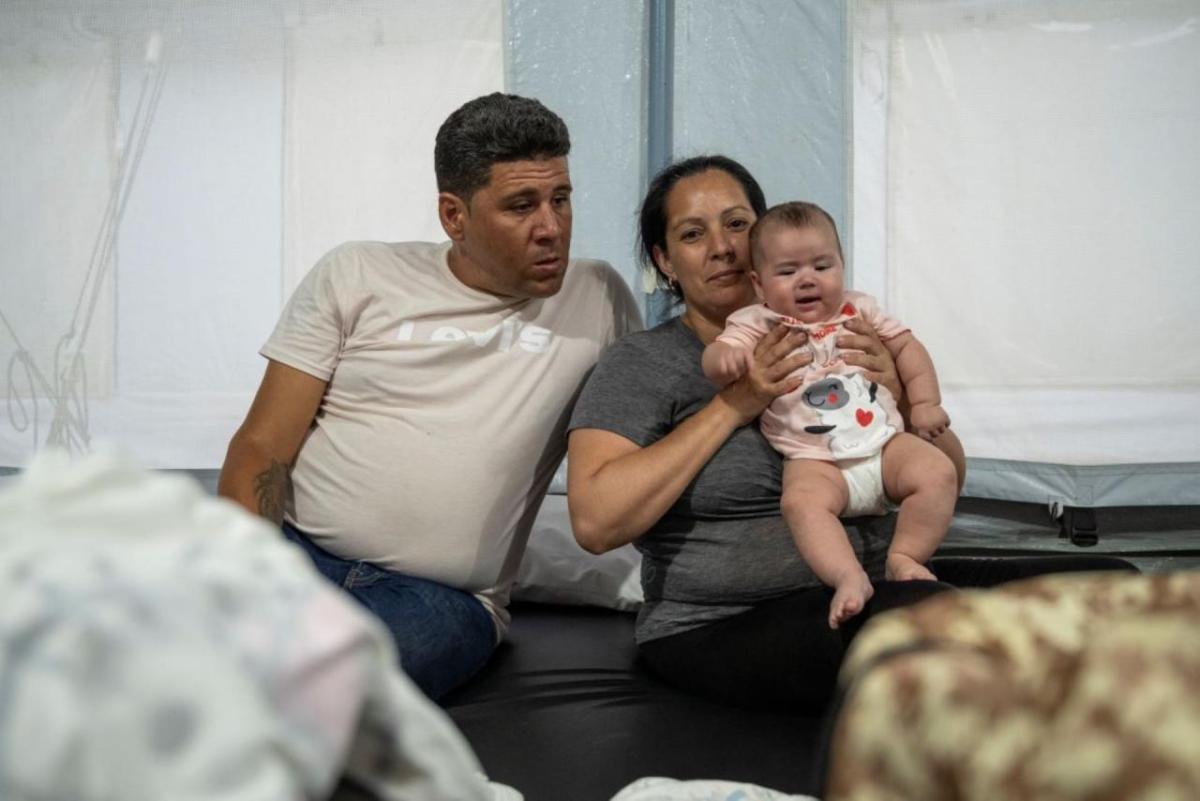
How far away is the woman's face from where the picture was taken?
2.09 metres

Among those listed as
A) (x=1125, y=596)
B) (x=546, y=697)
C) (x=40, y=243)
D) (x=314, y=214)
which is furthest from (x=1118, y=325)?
(x=40, y=243)

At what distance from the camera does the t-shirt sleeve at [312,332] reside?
85.2 inches

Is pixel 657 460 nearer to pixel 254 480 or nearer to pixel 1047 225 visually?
Result: pixel 254 480

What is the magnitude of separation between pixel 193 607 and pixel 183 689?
0.04m

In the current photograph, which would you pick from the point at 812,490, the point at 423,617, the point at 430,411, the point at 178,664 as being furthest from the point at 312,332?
the point at 178,664

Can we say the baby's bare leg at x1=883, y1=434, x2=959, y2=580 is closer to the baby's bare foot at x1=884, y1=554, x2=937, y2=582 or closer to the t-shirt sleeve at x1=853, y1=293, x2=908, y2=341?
the baby's bare foot at x1=884, y1=554, x2=937, y2=582

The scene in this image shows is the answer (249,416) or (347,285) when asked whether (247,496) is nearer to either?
(249,416)

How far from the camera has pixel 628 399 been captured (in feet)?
6.50

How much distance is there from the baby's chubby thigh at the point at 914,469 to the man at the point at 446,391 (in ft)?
1.80

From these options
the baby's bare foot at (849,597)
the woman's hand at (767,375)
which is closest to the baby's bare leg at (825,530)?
the baby's bare foot at (849,597)

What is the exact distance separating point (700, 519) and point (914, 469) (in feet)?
1.07

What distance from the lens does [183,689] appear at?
0.60 metres

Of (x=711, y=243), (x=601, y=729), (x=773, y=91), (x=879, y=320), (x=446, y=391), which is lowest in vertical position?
(x=601, y=729)

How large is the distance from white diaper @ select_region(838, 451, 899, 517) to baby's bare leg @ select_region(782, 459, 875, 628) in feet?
0.05
